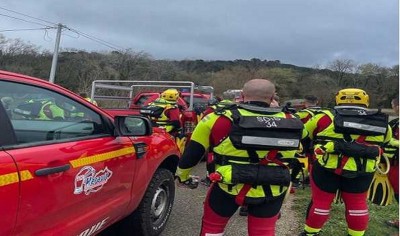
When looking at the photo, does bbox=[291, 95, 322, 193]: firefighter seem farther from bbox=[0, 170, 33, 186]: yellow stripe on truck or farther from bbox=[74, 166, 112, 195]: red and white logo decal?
bbox=[0, 170, 33, 186]: yellow stripe on truck

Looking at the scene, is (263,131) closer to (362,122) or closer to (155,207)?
(362,122)

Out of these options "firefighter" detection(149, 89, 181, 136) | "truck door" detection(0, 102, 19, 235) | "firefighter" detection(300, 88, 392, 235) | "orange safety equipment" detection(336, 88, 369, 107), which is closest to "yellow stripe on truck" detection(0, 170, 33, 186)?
"truck door" detection(0, 102, 19, 235)

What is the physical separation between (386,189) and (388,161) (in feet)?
1.64

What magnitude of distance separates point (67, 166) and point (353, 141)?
2.63 m

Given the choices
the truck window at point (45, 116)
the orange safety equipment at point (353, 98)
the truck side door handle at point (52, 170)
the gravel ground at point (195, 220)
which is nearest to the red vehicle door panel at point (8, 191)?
the truck side door handle at point (52, 170)

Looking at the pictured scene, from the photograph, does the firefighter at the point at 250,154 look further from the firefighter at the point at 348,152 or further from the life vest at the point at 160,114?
the life vest at the point at 160,114

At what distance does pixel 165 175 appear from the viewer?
4438 mm

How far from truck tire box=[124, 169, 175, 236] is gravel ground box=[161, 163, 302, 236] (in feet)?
1.07

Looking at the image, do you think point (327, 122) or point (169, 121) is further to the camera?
point (169, 121)

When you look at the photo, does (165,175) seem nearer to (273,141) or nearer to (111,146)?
(111,146)

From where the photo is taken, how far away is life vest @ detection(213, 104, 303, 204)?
113 inches

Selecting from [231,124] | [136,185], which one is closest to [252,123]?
[231,124]

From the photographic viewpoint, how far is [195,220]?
5.20 meters

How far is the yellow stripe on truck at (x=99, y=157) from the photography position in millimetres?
2741
